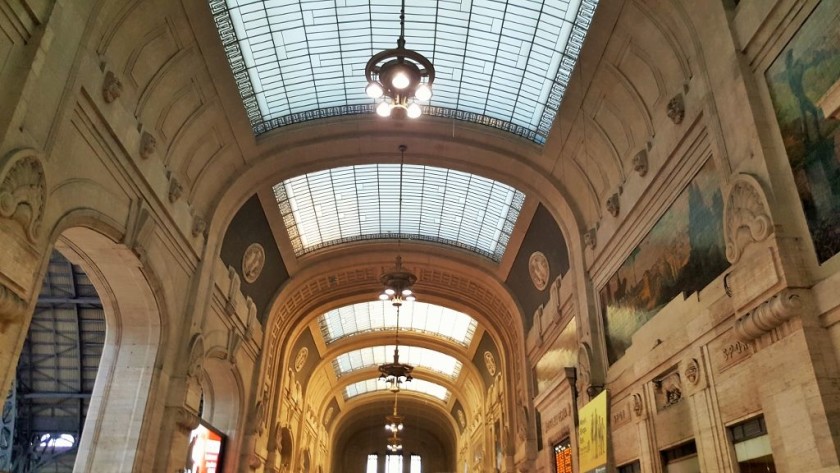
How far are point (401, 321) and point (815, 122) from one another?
20.9 m

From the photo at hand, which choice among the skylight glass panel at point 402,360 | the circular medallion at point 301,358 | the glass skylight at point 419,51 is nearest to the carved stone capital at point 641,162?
the glass skylight at point 419,51

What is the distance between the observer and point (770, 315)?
17.3 ft

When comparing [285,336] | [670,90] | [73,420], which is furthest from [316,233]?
[670,90]

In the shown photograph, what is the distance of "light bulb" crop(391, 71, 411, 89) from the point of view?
22.5 ft

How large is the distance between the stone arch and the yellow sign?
23.7ft

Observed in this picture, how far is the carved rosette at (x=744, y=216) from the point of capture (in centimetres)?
563

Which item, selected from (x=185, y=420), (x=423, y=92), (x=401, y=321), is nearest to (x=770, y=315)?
(x=423, y=92)

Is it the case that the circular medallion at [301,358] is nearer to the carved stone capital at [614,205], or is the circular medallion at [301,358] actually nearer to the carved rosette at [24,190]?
the carved stone capital at [614,205]

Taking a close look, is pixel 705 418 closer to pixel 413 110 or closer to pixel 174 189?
pixel 413 110

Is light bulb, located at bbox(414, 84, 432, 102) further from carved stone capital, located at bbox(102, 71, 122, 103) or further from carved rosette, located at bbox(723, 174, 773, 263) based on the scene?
carved stone capital, located at bbox(102, 71, 122, 103)

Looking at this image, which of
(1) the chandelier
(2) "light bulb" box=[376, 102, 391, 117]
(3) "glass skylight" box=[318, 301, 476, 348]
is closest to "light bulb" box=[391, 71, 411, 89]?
(1) the chandelier

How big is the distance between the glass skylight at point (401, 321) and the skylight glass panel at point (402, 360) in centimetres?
340

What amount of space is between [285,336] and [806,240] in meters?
16.0

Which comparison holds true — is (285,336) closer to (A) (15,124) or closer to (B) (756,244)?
(A) (15,124)
